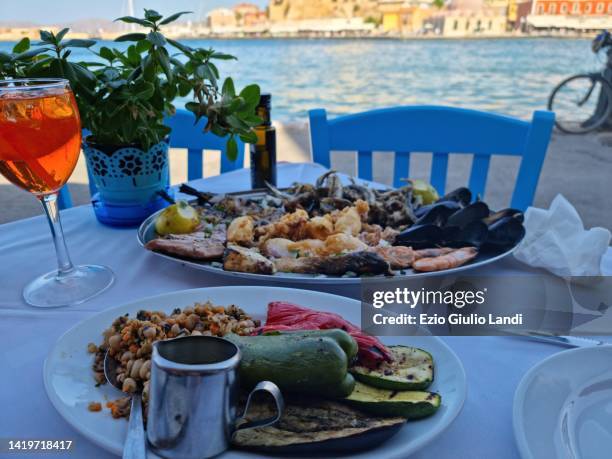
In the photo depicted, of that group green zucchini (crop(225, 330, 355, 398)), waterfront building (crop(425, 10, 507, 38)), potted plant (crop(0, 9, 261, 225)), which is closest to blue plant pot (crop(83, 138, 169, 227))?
potted plant (crop(0, 9, 261, 225))

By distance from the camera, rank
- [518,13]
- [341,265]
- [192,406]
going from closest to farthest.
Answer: [192,406] → [341,265] → [518,13]

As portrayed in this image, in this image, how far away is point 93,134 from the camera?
1.04m

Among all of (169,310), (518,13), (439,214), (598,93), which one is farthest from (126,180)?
(518,13)

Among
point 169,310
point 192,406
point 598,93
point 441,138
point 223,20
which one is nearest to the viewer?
point 192,406

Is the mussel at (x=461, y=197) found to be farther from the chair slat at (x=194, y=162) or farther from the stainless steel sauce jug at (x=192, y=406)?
the chair slat at (x=194, y=162)

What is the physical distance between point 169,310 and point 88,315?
15 centimetres

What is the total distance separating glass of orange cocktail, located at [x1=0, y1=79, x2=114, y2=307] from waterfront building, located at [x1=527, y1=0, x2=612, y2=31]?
14.2 meters

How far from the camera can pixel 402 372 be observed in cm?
52

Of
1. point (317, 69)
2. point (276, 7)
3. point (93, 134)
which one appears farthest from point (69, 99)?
point (276, 7)

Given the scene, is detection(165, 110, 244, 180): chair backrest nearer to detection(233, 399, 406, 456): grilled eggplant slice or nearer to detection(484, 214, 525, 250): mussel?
detection(484, 214, 525, 250): mussel

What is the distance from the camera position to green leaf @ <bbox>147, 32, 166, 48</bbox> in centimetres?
88

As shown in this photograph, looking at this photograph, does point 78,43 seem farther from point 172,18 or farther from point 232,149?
point 232,149

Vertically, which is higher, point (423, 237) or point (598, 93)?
point (598, 93)

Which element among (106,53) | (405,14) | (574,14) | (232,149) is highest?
(405,14)
